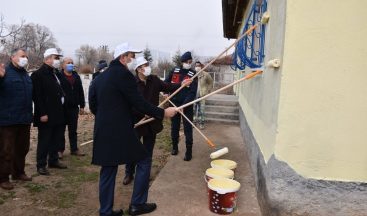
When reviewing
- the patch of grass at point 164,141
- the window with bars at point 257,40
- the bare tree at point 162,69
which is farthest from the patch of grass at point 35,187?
the bare tree at point 162,69

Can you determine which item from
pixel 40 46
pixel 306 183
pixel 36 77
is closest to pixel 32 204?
pixel 36 77

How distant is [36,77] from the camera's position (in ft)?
15.9

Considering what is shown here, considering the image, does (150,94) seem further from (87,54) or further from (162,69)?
(87,54)

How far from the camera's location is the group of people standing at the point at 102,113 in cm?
337

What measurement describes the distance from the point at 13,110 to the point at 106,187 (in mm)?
1900

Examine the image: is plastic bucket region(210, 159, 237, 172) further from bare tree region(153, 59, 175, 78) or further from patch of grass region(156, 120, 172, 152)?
bare tree region(153, 59, 175, 78)

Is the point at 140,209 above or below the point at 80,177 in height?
above

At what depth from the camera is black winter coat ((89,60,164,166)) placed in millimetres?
3348

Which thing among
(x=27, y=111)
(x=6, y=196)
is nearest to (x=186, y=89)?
(x=27, y=111)

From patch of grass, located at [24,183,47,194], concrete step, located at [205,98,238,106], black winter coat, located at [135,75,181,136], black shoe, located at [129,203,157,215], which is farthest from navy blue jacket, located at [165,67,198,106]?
concrete step, located at [205,98,238,106]

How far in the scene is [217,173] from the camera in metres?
4.20

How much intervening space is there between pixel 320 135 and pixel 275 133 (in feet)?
1.25

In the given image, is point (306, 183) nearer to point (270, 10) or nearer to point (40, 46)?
point (270, 10)

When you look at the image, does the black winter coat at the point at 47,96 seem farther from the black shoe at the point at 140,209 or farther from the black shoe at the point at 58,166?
the black shoe at the point at 140,209
